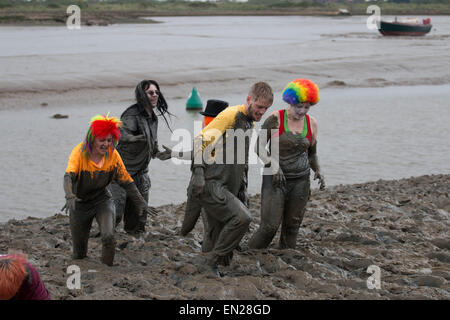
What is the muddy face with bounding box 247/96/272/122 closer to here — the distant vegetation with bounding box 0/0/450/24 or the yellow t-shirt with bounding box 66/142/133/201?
the yellow t-shirt with bounding box 66/142/133/201

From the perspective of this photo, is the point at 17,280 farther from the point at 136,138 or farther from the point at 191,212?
the point at 136,138

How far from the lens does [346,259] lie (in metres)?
6.52

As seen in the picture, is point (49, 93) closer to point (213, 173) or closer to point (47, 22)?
point (213, 173)

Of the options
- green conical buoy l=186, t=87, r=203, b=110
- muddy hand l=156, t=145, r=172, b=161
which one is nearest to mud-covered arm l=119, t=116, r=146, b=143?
muddy hand l=156, t=145, r=172, b=161

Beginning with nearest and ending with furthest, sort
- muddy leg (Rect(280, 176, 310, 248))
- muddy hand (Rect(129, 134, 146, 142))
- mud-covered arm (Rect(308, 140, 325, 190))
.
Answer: muddy leg (Rect(280, 176, 310, 248)) < mud-covered arm (Rect(308, 140, 325, 190)) < muddy hand (Rect(129, 134, 146, 142))

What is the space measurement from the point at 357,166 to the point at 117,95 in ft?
30.1

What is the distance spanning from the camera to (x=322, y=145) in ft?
44.7

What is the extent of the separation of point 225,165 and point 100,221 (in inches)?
48.2

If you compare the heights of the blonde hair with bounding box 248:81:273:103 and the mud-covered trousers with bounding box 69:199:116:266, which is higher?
the blonde hair with bounding box 248:81:273:103

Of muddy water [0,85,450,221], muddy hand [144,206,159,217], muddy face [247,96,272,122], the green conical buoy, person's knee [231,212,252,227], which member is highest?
muddy face [247,96,272,122]

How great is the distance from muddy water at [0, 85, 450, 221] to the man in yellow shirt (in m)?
4.05

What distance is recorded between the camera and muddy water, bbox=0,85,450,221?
10.4 m

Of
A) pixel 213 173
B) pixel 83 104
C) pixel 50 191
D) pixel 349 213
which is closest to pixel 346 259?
pixel 213 173

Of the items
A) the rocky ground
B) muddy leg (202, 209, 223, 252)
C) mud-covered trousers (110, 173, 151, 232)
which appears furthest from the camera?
mud-covered trousers (110, 173, 151, 232)
